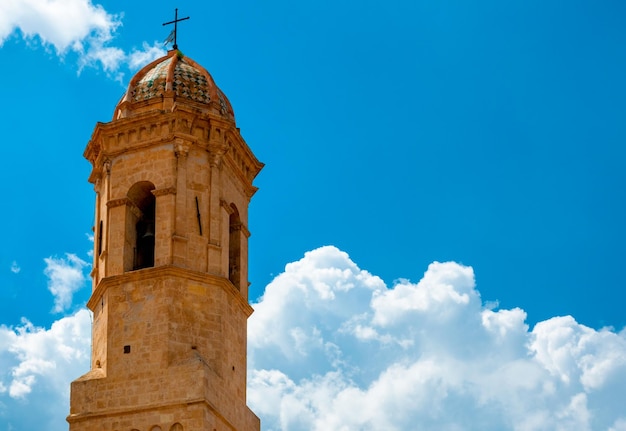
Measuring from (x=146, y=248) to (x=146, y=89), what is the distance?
4.38m

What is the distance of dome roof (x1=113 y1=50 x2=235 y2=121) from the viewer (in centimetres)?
3412

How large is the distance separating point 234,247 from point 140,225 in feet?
8.36

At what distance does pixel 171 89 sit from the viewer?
34219mm

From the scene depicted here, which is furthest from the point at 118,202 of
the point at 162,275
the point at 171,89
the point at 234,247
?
the point at 171,89

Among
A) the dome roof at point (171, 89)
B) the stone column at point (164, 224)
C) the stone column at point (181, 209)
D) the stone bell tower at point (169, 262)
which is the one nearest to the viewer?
the stone bell tower at point (169, 262)

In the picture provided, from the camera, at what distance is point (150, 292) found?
31.2 meters

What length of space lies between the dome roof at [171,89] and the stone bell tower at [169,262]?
40mm

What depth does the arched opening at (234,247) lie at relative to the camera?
33781mm

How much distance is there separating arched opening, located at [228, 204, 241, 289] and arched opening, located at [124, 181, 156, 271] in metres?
2.11

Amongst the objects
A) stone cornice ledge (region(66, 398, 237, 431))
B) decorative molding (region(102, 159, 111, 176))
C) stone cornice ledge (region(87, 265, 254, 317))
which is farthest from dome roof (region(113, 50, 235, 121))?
stone cornice ledge (region(66, 398, 237, 431))

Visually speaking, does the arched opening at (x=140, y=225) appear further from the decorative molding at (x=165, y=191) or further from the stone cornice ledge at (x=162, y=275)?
the stone cornice ledge at (x=162, y=275)

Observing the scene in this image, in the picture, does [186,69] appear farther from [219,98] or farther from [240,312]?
[240,312]

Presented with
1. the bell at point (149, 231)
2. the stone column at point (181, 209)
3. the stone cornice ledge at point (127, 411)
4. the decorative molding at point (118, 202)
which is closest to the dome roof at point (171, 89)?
the stone column at point (181, 209)

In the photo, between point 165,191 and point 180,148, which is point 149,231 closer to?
point 165,191
